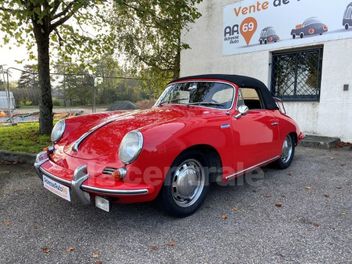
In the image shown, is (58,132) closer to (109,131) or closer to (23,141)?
(109,131)

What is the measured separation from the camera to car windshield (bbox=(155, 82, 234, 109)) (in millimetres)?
3859

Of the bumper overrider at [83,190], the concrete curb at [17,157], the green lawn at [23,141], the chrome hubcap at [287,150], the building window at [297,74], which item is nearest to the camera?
the bumper overrider at [83,190]

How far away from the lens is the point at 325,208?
3.39 m

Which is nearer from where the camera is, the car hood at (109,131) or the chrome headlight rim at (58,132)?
the car hood at (109,131)

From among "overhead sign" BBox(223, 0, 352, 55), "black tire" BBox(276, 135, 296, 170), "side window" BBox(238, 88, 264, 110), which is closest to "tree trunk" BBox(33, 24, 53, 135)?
"side window" BBox(238, 88, 264, 110)

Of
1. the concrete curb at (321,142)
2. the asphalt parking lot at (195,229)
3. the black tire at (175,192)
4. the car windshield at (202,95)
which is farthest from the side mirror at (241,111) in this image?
the concrete curb at (321,142)

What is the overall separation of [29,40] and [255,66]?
660 centimetres

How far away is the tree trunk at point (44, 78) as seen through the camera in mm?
6809

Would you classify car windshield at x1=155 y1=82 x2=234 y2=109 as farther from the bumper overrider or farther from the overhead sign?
the overhead sign

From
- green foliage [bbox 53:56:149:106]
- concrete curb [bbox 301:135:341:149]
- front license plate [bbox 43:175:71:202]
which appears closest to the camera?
front license plate [bbox 43:175:71:202]

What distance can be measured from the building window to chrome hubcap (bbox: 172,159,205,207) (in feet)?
18.3

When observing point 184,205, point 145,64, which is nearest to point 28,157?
point 184,205

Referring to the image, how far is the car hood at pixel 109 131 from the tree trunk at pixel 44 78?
13.1 ft

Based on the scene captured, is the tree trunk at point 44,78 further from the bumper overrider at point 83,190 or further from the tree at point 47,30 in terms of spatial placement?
the bumper overrider at point 83,190
